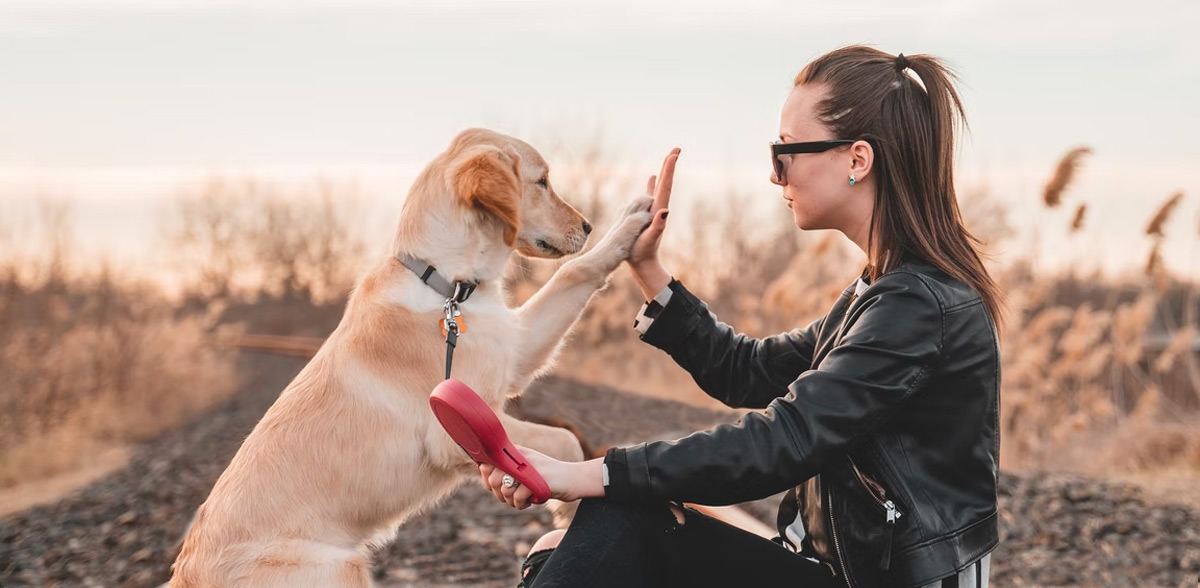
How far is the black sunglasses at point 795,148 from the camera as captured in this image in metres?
2.30

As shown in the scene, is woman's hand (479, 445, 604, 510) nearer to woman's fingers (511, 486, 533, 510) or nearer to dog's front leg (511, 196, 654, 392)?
woman's fingers (511, 486, 533, 510)

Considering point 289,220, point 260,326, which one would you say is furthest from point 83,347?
point 260,326

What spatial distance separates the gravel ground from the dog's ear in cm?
219

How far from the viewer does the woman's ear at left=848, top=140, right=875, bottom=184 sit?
2268mm

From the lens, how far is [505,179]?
3014 millimetres

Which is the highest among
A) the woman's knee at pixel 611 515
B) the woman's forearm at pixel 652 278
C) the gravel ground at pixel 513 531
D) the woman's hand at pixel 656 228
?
the woman's hand at pixel 656 228

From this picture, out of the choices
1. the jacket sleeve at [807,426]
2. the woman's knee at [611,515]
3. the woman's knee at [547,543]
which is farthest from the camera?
the woman's knee at [547,543]

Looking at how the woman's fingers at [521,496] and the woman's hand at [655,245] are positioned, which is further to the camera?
the woman's hand at [655,245]

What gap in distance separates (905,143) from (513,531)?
373cm

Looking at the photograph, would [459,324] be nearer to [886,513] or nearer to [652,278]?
[652,278]

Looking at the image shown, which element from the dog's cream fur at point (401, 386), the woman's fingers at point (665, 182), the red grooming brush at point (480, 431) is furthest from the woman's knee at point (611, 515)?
the woman's fingers at point (665, 182)

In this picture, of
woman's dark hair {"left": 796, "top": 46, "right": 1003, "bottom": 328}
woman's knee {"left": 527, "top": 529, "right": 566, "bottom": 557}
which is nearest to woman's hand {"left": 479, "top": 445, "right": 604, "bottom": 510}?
woman's knee {"left": 527, "top": 529, "right": 566, "bottom": 557}

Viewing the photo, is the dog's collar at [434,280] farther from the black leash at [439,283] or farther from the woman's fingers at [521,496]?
the woman's fingers at [521,496]

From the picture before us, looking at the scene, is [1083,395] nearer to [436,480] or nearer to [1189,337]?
[1189,337]
